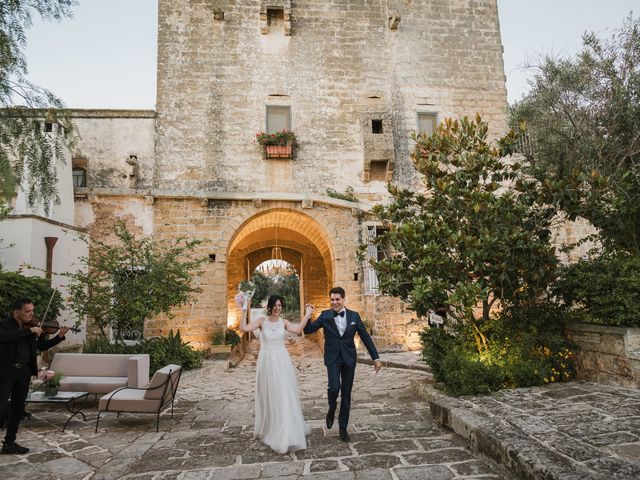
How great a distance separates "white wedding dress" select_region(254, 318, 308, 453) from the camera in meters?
3.97

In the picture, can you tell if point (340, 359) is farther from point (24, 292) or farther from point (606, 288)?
point (24, 292)

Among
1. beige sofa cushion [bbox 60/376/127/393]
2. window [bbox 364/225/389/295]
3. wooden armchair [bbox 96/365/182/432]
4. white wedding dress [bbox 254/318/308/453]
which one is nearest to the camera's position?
white wedding dress [bbox 254/318/308/453]

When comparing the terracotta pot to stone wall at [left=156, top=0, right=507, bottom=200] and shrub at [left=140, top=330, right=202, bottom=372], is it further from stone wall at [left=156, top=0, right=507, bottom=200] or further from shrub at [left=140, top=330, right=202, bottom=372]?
shrub at [left=140, top=330, right=202, bottom=372]

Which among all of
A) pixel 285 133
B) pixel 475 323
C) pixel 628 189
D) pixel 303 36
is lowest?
pixel 475 323

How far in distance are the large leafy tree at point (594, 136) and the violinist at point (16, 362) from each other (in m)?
6.45

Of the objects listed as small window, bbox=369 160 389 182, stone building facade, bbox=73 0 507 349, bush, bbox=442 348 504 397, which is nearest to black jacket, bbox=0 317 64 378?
bush, bbox=442 348 504 397

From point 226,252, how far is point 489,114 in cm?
850

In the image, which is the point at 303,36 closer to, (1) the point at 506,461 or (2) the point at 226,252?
(2) the point at 226,252

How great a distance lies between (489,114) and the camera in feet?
40.1

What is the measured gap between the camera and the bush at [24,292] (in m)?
6.79

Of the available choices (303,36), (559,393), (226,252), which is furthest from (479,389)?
(303,36)

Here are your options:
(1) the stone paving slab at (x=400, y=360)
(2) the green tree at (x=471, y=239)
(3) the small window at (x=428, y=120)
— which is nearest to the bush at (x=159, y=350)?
(1) the stone paving slab at (x=400, y=360)

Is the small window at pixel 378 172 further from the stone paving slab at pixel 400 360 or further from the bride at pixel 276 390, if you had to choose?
the bride at pixel 276 390

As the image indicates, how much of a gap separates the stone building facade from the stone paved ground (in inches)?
193
